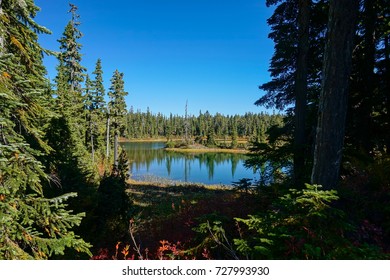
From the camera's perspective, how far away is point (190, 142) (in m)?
97.8

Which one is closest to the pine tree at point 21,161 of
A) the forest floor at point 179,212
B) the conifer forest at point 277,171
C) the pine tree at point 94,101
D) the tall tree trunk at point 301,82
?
the conifer forest at point 277,171

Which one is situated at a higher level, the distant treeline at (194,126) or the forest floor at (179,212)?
the distant treeline at (194,126)

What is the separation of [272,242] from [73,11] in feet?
101

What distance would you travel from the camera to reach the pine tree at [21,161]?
3.52m

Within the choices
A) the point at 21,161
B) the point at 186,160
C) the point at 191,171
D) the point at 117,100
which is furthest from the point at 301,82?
the point at 186,160

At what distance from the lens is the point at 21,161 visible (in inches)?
149

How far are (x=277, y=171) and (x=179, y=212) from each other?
16.6ft

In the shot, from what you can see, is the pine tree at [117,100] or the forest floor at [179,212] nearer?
the forest floor at [179,212]

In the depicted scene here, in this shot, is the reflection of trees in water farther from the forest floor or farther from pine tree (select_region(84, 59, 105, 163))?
the forest floor

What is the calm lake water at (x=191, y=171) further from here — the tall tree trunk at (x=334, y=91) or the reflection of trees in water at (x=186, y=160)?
the tall tree trunk at (x=334, y=91)

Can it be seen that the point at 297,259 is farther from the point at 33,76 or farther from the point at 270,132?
the point at 270,132

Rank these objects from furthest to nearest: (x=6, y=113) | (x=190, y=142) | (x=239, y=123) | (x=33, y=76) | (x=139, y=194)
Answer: (x=239, y=123) → (x=190, y=142) → (x=139, y=194) → (x=33, y=76) → (x=6, y=113)

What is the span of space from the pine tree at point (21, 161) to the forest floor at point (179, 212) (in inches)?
62.7
